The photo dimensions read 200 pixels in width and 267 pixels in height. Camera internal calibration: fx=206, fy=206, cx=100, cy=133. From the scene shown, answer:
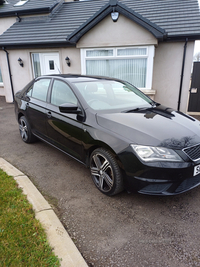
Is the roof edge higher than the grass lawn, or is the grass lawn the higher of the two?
the roof edge

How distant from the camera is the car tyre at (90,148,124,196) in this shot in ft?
8.89

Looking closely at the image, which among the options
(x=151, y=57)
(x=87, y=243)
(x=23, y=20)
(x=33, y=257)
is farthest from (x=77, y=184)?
(x=23, y=20)

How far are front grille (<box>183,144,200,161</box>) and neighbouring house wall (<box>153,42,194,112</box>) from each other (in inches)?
244

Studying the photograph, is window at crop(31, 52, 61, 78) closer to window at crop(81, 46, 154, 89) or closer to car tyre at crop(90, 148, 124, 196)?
window at crop(81, 46, 154, 89)

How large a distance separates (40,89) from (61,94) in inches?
34.2

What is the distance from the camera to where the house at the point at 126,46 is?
25.1 ft

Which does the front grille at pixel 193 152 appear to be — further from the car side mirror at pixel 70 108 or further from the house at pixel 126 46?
the house at pixel 126 46

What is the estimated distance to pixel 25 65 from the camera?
1010 cm

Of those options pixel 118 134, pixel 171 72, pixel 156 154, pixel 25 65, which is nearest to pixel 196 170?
pixel 156 154

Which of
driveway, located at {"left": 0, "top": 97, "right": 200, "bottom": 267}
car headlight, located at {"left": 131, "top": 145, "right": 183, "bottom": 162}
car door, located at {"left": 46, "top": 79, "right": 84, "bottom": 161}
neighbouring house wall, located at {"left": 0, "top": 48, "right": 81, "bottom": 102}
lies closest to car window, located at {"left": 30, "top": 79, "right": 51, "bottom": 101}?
car door, located at {"left": 46, "top": 79, "right": 84, "bottom": 161}

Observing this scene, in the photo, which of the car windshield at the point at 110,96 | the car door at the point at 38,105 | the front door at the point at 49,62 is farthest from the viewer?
the front door at the point at 49,62

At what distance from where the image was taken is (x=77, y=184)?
10.8 feet

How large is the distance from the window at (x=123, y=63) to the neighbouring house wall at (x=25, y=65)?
62cm

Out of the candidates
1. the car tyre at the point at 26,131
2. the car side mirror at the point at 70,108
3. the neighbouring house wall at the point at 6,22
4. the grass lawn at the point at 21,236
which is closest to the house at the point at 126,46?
the neighbouring house wall at the point at 6,22
